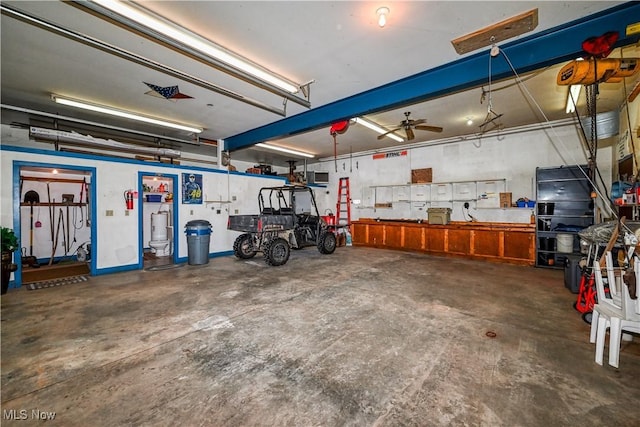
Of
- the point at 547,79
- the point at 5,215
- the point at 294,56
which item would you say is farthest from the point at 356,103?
the point at 5,215

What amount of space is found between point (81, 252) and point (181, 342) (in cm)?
611

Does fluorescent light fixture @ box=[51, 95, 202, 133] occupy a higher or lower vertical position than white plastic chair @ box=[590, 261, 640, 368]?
higher

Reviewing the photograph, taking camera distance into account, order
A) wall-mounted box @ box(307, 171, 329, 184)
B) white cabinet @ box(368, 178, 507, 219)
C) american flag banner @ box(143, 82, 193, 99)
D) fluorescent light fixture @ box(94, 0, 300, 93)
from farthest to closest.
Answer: wall-mounted box @ box(307, 171, 329, 184) < white cabinet @ box(368, 178, 507, 219) < american flag banner @ box(143, 82, 193, 99) < fluorescent light fixture @ box(94, 0, 300, 93)

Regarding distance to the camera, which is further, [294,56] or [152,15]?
[294,56]

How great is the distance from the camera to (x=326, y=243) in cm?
744

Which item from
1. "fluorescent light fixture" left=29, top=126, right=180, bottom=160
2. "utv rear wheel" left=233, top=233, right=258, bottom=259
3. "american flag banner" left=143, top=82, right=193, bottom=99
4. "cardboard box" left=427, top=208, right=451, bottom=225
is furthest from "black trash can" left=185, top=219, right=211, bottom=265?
"cardboard box" left=427, top=208, right=451, bottom=225

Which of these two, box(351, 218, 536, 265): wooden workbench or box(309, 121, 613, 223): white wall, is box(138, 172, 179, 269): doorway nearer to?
box(351, 218, 536, 265): wooden workbench

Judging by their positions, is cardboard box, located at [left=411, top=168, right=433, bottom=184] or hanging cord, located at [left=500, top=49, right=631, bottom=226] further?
cardboard box, located at [left=411, top=168, right=433, bottom=184]

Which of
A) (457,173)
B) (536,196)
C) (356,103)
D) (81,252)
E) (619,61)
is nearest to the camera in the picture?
(619,61)

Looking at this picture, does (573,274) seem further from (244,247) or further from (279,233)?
(244,247)

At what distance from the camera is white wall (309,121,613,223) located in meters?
6.26

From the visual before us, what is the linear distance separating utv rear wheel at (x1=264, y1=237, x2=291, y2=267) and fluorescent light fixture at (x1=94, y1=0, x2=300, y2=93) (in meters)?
3.31

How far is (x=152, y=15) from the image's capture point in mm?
2607

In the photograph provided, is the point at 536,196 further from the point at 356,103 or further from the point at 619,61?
the point at 356,103
